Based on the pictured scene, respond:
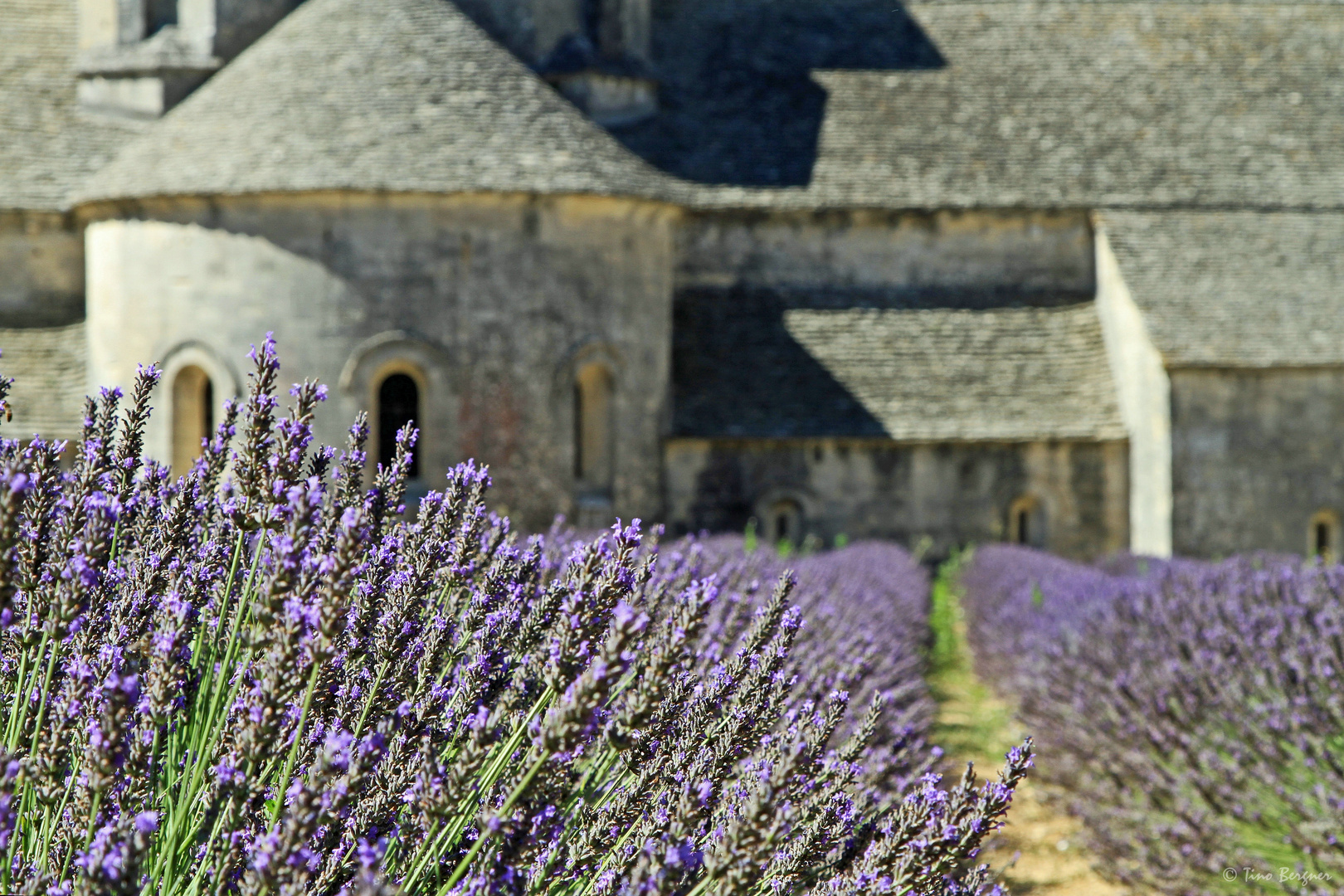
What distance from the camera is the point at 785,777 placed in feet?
6.21

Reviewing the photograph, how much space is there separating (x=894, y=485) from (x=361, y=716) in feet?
54.2

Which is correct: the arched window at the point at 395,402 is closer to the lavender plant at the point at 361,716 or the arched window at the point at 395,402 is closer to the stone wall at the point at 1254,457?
the stone wall at the point at 1254,457

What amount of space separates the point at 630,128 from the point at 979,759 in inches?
513

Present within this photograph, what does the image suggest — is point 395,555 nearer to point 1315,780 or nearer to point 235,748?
point 235,748

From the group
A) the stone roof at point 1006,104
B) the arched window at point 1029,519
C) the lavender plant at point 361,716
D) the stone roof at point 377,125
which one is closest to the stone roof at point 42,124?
the stone roof at point 377,125

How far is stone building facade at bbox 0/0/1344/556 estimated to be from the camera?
16.1 meters

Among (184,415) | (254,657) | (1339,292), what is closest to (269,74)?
(184,415)

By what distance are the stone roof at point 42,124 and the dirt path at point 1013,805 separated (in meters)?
12.4

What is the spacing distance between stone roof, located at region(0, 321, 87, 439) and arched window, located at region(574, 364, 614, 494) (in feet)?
19.2

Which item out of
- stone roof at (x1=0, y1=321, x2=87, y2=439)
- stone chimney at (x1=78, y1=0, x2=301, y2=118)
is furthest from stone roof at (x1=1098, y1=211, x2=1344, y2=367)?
stone roof at (x1=0, y1=321, x2=87, y2=439)

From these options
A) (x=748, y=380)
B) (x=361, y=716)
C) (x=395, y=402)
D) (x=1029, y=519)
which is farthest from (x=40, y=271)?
(x=361, y=716)

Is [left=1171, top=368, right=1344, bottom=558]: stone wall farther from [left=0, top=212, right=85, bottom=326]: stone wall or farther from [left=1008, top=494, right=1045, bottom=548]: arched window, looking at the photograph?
[left=0, top=212, right=85, bottom=326]: stone wall

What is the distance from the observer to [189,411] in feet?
53.6

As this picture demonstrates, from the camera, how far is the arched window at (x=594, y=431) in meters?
17.4
